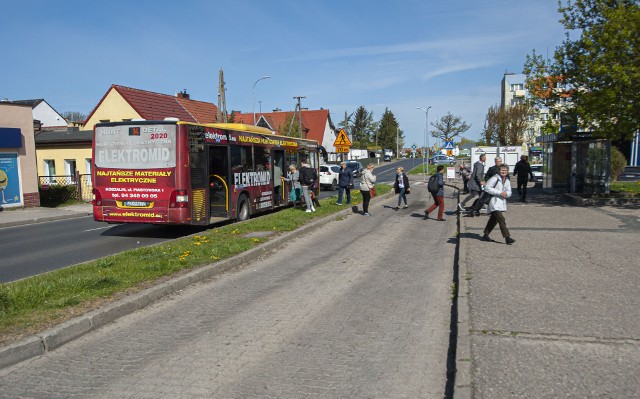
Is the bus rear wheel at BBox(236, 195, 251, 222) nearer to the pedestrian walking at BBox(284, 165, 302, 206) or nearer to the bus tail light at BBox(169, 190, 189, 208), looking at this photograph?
the pedestrian walking at BBox(284, 165, 302, 206)

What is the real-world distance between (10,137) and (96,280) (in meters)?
17.8

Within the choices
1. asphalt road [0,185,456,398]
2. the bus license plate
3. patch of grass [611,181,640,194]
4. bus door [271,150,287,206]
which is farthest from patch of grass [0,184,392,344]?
patch of grass [611,181,640,194]

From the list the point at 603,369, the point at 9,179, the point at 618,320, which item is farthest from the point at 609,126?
the point at 9,179

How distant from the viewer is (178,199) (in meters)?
11.8

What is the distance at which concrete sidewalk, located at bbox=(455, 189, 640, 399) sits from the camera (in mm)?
3856

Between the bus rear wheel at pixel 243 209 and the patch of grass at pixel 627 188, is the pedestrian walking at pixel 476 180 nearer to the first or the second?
the bus rear wheel at pixel 243 209

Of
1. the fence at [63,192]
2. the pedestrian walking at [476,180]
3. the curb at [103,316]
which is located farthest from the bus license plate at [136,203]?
the fence at [63,192]

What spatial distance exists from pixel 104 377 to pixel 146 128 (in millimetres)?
8677

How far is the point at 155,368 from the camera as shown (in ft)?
14.7

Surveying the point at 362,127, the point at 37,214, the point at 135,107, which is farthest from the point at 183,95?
the point at 362,127

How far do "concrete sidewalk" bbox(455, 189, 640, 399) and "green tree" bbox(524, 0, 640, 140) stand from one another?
684 cm

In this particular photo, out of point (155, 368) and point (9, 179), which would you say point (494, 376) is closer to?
point (155, 368)

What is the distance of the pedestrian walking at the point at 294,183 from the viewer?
17.2 metres

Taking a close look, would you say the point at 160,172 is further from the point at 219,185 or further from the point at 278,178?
the point at 278,178
